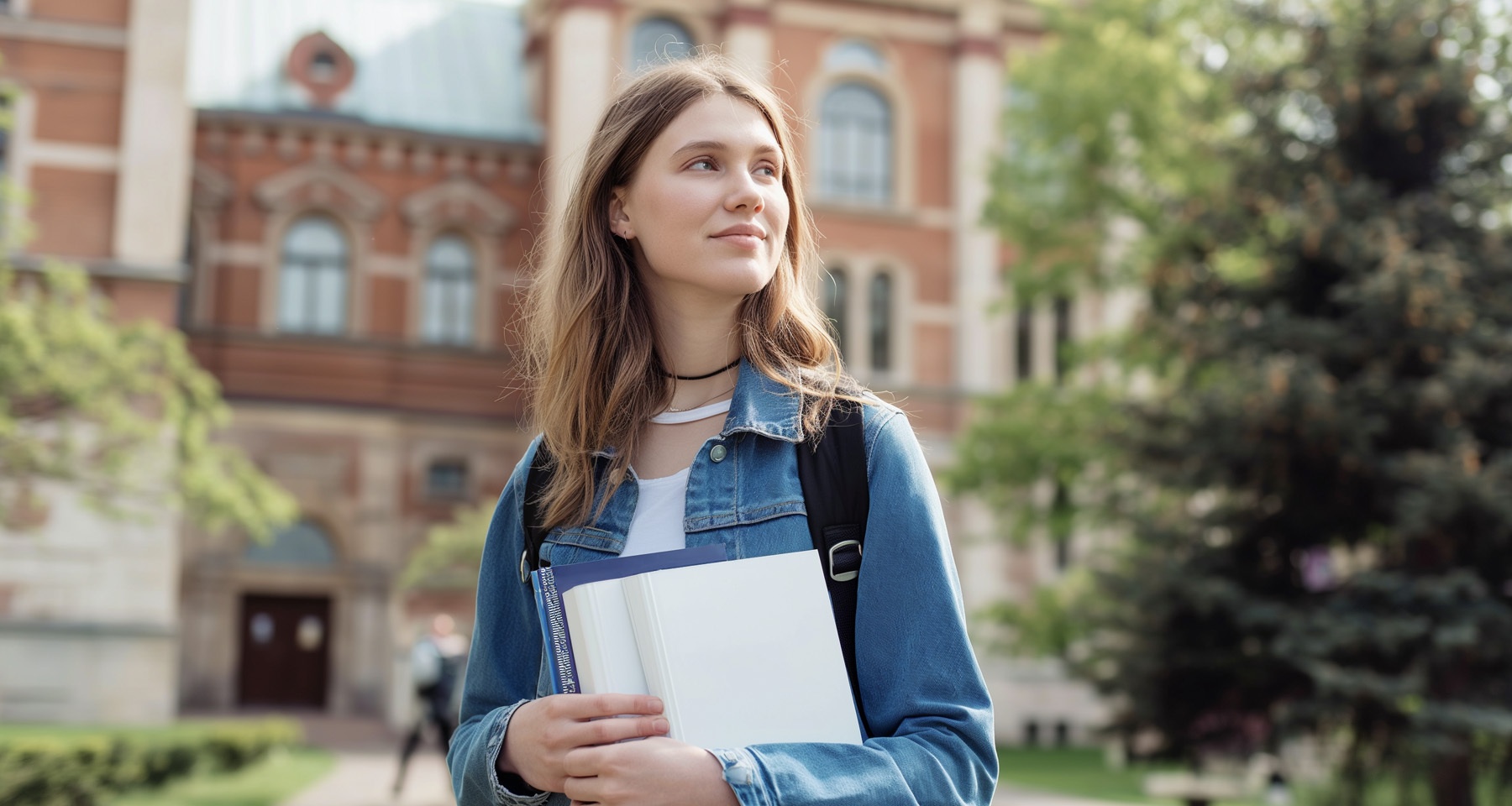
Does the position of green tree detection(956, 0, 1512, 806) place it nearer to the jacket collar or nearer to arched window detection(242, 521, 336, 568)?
the jacket collar

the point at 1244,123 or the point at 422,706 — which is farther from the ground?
the point at 1244,123

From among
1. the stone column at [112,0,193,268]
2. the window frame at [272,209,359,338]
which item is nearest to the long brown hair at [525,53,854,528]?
the stone column at [112,0,193,268]

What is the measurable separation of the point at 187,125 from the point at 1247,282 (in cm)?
1463

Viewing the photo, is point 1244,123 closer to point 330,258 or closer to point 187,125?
point 187,125

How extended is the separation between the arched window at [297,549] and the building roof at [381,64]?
738 centimetres

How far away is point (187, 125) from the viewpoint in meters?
20.0

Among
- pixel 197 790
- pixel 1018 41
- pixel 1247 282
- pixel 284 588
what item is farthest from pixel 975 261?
pixel 197 790

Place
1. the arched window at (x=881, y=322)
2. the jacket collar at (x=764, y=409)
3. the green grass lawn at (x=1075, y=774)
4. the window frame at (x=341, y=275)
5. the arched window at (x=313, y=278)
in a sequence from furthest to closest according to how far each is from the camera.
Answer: the arched window at (x=881, y=322) → the arched window at (x=313, y=278) → the window frame at (x=341, y=275) → the green grass lawn at (x=1075, y=774) → the jacket collar at (x=764, y=409)

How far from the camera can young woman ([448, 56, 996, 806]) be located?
1.62 metres

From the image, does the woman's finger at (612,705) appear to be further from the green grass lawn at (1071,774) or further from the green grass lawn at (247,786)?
the green grass lawn at (1071,774)

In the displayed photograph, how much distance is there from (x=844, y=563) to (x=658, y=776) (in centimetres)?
35

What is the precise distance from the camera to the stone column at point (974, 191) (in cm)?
2589

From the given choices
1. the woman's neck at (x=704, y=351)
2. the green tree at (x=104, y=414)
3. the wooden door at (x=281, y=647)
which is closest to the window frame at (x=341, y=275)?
the wooden door at (x=281, y=647)

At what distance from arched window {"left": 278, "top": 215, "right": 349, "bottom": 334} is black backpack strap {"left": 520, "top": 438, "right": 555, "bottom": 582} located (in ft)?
80.6
